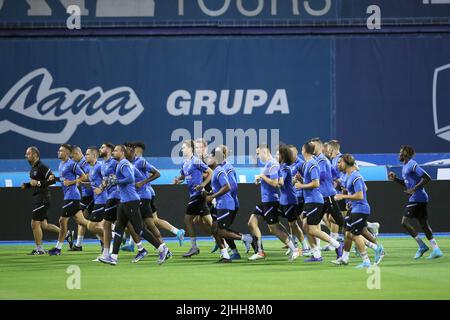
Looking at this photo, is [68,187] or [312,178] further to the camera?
[68,187]

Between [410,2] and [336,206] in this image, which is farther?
[410,2]

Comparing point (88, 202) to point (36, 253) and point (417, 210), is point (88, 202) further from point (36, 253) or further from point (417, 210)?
point (417, 210)

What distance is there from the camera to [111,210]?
18234 mm

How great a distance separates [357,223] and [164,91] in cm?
1191

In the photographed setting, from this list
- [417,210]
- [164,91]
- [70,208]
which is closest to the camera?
[417,210]

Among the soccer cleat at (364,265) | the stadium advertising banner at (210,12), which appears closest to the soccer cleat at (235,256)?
the soccer cleat at (364,265)

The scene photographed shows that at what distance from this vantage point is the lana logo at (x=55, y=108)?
2677cm

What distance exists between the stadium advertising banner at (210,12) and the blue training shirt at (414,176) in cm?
865

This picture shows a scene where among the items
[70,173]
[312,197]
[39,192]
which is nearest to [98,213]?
[70,173]

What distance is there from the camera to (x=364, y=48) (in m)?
27.2

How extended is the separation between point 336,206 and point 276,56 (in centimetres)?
859

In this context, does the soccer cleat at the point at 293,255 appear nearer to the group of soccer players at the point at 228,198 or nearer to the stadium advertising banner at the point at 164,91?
the group of soccer players at the point at 228,198
